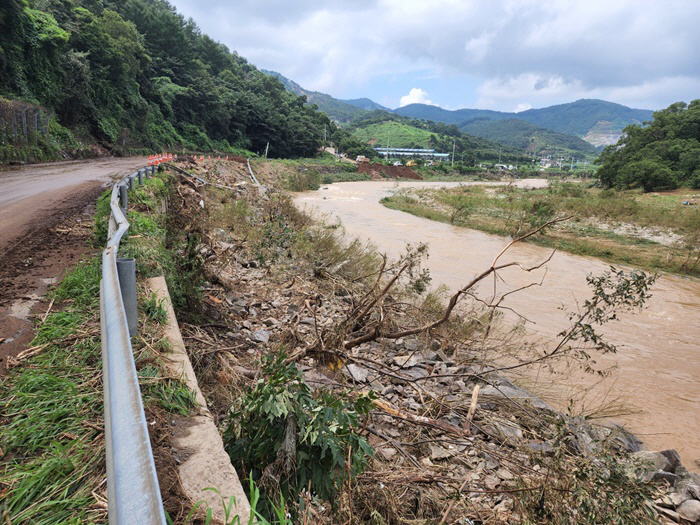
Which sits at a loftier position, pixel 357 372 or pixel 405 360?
A: pixel 357 372

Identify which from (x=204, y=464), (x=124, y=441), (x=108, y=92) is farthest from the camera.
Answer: (x=108, y=92)

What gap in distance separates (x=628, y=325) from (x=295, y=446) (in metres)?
9.45

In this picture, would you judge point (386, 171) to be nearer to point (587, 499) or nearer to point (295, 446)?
point (587, 499)

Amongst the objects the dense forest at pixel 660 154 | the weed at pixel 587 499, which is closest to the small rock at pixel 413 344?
the weed at pixel 587 499

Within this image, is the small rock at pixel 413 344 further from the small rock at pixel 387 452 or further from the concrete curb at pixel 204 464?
the concrete curb at pixel 204 464

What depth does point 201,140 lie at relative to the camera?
42406 millimetres

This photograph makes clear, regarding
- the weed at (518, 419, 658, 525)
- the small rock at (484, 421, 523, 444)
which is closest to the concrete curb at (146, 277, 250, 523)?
the weed at (518, 419, 658, 525)

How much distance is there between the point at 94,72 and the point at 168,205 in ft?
81.1

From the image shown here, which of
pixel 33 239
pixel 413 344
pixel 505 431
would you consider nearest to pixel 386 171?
pixel 413 344

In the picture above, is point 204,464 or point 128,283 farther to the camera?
point 128,283

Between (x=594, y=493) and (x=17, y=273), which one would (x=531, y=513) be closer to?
(x=594, y=493)

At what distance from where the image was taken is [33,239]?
5430 millimetres

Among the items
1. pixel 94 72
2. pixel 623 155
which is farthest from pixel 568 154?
pixel 94 72

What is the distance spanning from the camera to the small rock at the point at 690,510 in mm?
3332
